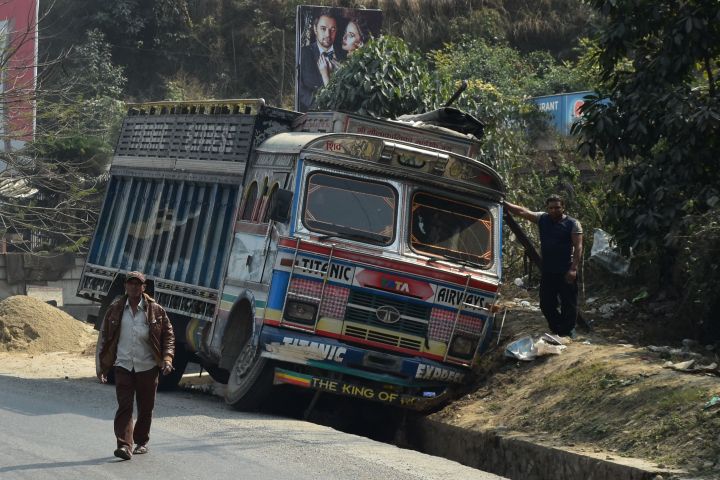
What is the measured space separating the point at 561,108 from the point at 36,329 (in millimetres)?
13357

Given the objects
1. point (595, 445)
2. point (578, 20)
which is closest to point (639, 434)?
point (595, 445)

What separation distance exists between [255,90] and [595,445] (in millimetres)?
35489

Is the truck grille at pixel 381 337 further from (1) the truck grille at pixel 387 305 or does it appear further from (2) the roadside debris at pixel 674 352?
(2) the roadside debris at pixel 674 352

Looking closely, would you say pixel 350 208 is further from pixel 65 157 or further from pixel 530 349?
pixel 65 157

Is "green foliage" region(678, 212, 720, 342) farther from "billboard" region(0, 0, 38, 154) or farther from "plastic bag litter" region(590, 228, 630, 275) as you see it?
"billboard" region(0, 0, 38, 154)

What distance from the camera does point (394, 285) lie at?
39.5 ft

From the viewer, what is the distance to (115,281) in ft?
52.6

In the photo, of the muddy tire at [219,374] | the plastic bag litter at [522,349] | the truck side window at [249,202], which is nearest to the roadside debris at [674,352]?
the plastic bag litter at [522,349]

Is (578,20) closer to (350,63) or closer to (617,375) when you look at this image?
(350,63)

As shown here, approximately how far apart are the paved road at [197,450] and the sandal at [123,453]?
6 centimetres

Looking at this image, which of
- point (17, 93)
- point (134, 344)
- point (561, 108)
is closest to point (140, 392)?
point (134, 344)

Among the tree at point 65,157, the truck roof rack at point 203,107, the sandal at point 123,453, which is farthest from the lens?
the tree at point 65,157

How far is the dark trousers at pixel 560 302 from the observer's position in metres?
13.5

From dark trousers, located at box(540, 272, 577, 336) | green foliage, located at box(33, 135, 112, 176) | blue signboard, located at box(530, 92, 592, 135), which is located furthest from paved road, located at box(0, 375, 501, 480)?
green foliage, located at box(33, 135, 112, 176)
